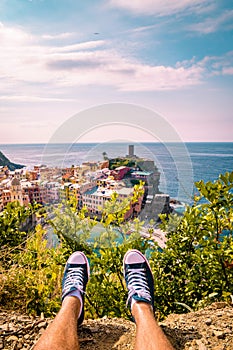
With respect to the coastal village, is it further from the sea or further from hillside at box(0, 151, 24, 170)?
hillside at box(0, 151, 24, 170)

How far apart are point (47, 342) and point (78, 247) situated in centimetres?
71

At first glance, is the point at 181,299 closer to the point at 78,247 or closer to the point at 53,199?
the point at 78,247

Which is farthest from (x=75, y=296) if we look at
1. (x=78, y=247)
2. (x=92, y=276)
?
(x=78, y=247)

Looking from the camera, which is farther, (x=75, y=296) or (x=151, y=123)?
(x=151, y=123)

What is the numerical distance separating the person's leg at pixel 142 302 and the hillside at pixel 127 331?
0.09 meters

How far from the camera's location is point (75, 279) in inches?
54.9

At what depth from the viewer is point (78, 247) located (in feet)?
5.35

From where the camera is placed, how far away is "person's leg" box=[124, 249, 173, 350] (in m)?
0.95

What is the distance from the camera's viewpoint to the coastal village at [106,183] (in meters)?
1.46

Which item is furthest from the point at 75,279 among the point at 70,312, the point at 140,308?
the point at 140,308

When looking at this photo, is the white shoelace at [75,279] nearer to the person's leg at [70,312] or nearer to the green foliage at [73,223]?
the person's leg at [70,312]

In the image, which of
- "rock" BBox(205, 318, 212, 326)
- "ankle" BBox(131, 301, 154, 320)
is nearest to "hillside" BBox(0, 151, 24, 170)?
"ankle" BBox(131, 301, 154, 320)

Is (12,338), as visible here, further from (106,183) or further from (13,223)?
(13,223)

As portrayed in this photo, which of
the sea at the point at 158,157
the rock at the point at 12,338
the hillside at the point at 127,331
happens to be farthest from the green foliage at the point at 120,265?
the rock at the point at 12,338
